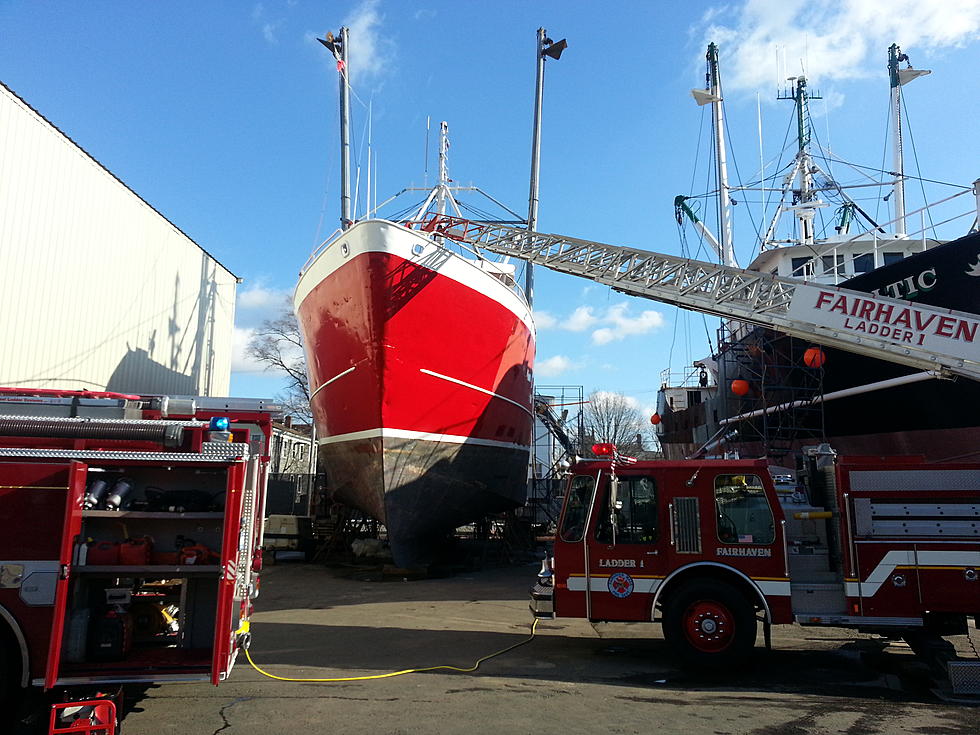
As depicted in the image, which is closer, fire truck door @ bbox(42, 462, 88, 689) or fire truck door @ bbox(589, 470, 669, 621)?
fire truck door @ bbox(42, 462, 88, 689)

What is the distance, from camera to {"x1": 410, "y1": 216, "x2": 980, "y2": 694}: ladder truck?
609 cm

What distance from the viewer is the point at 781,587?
628 centimetres

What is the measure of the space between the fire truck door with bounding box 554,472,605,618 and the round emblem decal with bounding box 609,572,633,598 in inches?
9.9


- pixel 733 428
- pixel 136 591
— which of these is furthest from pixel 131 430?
pixel 733 428

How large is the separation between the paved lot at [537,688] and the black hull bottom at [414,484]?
3.03 metres

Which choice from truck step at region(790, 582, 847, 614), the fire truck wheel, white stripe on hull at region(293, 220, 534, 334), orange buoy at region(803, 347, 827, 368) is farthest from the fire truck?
orange buoy at region(803, 347, 827, 368)

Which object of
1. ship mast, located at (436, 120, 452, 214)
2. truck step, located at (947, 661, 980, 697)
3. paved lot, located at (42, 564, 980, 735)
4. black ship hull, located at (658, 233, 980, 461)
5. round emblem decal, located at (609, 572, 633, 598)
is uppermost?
ship mast, located at (436, 120, 452, 214)

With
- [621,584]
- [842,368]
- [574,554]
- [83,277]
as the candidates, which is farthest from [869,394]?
[83,277]

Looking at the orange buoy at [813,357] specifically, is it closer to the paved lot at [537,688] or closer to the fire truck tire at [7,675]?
the paved lot at [537,688]

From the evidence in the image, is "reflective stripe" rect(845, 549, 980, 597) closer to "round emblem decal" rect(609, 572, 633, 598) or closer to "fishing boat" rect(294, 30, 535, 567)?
"round emblem decal" rect(609, 572, 633, 598)

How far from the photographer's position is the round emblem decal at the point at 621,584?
656 cm

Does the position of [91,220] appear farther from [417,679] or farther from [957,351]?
[957,351]

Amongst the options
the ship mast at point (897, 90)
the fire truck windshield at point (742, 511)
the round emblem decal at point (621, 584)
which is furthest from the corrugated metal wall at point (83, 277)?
the ship mast at point (897, 90)

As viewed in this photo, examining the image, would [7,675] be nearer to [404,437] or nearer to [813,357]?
[404,437]
